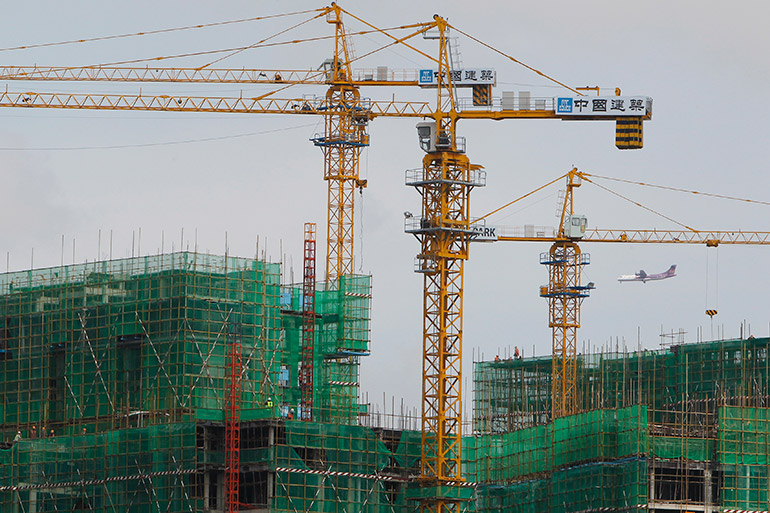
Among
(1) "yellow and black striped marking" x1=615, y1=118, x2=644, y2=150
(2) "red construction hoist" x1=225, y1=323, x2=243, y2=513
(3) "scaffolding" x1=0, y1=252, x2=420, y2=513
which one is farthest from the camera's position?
(1) "yellow and black striped marking" x1=615, y1=118, x2=644, y2=150

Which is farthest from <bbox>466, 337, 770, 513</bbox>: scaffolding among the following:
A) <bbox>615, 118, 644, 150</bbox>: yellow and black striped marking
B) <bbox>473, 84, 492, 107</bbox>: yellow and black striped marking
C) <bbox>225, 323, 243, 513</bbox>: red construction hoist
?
<bbox>473, 84, 492, 107</bbox>: yellow and black striped marking

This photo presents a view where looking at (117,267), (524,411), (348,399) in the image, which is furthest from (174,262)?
(524,411)

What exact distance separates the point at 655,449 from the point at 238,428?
2342 cm

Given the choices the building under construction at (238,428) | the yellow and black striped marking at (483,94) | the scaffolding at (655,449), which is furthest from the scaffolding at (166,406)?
the yellow and black striped marking at (483,94)

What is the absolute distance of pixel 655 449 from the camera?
4016 inches

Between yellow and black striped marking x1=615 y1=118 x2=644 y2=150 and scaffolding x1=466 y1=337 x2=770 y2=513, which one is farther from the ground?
yellow and black striped marking x1=615 y1=118 x2=644 y2=150

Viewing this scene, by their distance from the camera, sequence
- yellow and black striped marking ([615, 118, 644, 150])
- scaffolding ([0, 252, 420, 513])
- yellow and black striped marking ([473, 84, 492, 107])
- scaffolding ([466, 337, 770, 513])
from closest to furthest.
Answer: scaffolding ([0, 252, 420, 513])
scaffolding ([466, 337, 770, 513])
yellow and black striped marking ([615, 118, 644, 150])
yellow and black striped marking ([473, 84, 492, 107])

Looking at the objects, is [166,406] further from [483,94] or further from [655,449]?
[483,94]

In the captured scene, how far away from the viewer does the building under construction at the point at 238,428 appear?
101125mm

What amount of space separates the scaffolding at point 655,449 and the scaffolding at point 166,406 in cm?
1053

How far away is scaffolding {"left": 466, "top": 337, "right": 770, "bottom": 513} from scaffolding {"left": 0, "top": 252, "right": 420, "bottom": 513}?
10530 millimetres

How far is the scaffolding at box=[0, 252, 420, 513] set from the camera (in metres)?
101

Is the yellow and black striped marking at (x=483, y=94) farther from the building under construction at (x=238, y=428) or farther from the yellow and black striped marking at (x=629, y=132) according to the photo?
the building under construction at (x=238, y=428)

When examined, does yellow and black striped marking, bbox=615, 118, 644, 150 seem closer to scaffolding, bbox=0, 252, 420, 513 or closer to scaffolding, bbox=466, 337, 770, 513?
scaffolding, bbox=466, 337, 770, 513
